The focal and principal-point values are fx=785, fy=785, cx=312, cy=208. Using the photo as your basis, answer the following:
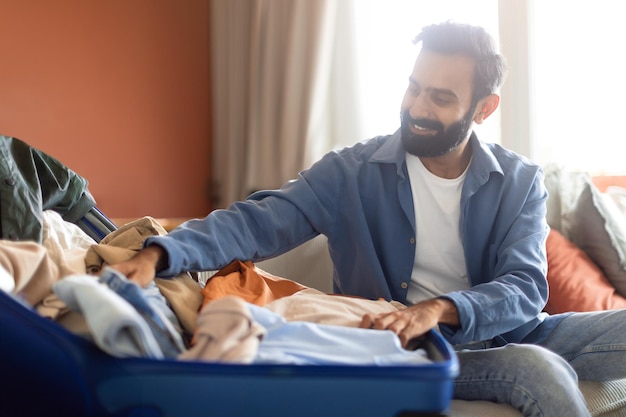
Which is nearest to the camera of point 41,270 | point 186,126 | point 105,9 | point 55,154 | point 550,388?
point 41,270

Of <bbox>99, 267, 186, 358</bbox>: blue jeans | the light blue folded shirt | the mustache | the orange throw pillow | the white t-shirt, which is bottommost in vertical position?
the orange throw pillow

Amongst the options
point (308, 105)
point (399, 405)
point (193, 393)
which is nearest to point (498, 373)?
point (399, 405)

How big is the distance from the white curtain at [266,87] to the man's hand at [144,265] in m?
2.03

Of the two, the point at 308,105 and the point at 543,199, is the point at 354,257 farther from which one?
the point at 308,105

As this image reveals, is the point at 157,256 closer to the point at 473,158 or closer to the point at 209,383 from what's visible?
the point at 209,383

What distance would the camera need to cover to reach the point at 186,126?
365 centimetres

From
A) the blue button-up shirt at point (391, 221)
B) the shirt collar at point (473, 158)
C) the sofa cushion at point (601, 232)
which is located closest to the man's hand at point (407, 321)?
the blue button-up shirt at point (391, 221)

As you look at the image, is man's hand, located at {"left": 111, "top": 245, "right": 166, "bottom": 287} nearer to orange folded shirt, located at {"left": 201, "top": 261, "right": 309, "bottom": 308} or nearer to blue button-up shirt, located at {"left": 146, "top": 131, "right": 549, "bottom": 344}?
orange folded shirt, located at {"left": 201, "top": 261, "right": 309, "bottom": 308}

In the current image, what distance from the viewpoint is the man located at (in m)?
1.54

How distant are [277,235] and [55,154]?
1719 mm

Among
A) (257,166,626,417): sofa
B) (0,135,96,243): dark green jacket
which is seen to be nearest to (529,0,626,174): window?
(257,166,626,417): sofa

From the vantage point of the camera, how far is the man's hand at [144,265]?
1210mm

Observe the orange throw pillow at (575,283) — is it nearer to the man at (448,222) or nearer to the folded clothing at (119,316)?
the man at (448,222)

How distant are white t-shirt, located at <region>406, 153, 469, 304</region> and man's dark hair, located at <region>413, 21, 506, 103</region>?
32 centimetres
